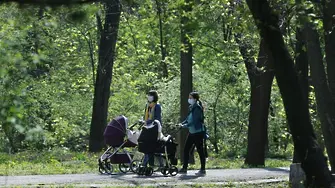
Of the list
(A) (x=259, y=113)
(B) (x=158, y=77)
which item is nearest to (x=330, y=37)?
(A) (x=259, y=113)

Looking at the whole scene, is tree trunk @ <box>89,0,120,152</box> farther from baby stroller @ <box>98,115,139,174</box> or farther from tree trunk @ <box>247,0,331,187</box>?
tree trunk @ <box>247,0,331,187</box>

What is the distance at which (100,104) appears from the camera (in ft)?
96.9

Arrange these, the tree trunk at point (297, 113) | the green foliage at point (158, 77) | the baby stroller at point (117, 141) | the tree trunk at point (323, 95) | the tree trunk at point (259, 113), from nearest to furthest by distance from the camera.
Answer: the tree trunk at point (297, 113)
the tree trunk at point (323, 95)
the baby stroller at point (117, 141)
the green foliage at point (158, 77)
the tree trunk at point (259, 113)

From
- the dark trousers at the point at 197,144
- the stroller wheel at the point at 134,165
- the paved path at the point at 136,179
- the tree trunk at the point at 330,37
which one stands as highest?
the tree trunk at the point at 330,37

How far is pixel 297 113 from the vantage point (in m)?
13.6

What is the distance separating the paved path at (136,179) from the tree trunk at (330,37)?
8.69 feet

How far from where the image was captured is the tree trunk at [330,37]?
1542 cm

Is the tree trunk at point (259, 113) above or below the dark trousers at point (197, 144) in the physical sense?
above

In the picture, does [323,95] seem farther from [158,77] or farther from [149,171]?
[158,77]

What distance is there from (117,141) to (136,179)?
6.03 feet

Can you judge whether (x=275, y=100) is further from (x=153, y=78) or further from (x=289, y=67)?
(x=289, y=67)

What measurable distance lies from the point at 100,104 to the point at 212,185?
13.8 m

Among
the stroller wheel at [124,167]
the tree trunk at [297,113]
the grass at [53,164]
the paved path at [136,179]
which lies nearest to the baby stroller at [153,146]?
the paved path at [136,179]

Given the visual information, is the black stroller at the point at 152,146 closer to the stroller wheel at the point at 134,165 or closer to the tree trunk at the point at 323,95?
the stroller wheel at the point at 134,165
